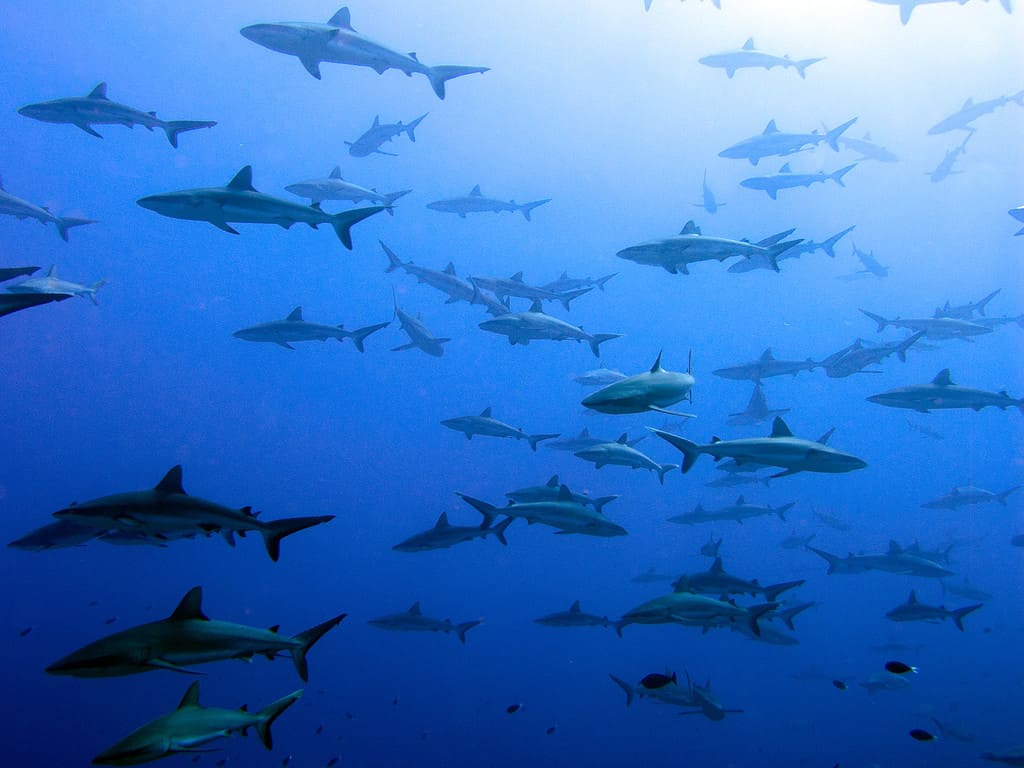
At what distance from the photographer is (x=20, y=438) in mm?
28672

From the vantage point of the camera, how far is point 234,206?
5.96 metres

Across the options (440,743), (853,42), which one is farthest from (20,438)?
(853,42)

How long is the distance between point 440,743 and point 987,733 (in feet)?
57.8

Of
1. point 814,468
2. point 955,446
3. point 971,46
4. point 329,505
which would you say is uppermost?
point 971,46

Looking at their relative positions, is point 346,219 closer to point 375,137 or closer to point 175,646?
point 175,646

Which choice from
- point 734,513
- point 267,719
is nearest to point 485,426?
point 267,719

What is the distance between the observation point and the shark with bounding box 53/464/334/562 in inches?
155

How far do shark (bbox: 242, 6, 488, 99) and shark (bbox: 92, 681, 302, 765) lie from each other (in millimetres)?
7371

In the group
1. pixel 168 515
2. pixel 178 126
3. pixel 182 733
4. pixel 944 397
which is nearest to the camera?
pixel 182 733

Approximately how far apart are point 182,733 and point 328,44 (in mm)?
7902

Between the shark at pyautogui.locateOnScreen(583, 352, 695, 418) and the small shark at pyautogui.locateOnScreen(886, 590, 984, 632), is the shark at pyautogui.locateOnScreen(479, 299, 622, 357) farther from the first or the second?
the small shark at pyautogui.locateOnScreen(886, 590, 984, 632)

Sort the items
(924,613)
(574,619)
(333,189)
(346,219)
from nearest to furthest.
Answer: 1. (346,219)
2. (924,613)
3. (574,619)
4. (333,189)

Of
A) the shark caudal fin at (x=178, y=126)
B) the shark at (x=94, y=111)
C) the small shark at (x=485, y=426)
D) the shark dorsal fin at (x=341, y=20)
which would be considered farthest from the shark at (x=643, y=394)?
the shark at (x=94, y=111)

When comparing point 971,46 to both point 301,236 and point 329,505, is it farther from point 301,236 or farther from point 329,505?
point 301,236
